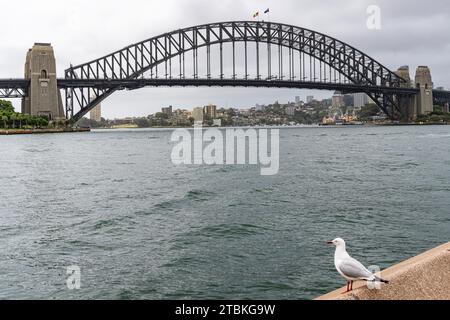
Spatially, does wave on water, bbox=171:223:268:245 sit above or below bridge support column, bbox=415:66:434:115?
below

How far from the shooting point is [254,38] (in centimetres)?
11038

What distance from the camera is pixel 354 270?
516 cm

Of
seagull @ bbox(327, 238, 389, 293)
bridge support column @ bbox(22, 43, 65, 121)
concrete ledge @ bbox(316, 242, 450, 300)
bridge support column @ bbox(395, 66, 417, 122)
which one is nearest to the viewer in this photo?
concrete ledge @ bbox(316, 242, 450, 300)

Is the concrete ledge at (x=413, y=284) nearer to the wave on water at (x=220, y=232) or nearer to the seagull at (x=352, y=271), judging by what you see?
the seagull at (x=352, y=271)

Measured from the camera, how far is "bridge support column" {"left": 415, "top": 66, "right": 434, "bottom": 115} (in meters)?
129

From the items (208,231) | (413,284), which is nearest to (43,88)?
(208,231)

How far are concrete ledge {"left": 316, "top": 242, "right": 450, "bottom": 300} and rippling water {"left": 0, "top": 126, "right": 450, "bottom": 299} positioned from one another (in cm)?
243

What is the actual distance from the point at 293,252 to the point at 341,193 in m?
8.14

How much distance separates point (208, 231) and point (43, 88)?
93.0 m

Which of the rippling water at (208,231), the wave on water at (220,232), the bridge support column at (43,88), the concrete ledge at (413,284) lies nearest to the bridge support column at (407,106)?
the bridge support column at (43,88)

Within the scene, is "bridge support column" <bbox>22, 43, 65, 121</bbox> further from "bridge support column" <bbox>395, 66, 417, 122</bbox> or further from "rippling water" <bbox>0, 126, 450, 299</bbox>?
"rippling water" <bbox>0, 126, 450, 299</bbox>

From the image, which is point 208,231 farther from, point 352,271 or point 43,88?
point 43,88

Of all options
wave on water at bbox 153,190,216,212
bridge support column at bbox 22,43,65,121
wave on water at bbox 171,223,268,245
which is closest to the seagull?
wave on water at bbox 171,223,268,245

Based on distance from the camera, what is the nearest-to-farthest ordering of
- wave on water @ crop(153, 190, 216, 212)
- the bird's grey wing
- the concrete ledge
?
1. the concrete ledge
2. the bird's grey wing
3. wave on water @ crop(153, 190, 216, 212)
